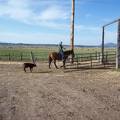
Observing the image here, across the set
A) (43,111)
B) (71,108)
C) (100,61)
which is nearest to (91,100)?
(71,108)

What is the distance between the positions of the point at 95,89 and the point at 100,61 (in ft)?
45.9

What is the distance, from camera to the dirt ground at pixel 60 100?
32.4 ft

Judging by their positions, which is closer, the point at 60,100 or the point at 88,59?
the point at 60,100

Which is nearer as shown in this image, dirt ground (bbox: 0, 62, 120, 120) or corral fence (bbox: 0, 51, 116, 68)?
dirt ground (bbox: 0, 62, 120, 120)

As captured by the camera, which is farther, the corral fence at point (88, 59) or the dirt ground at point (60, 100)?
the corral fence at point (88, 59)

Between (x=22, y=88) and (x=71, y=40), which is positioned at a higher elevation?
(x=71, y=40)

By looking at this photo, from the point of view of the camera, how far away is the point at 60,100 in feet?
40.0

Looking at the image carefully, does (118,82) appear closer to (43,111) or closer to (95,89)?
(95,89)

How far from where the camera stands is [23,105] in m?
11.4

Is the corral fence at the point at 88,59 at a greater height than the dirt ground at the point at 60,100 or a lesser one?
greater

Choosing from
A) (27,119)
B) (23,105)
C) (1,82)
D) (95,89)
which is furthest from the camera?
(1,82)

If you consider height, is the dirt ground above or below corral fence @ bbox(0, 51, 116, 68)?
below

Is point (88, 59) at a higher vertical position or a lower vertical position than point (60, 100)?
higher

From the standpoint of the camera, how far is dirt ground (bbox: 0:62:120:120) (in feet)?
32.4
